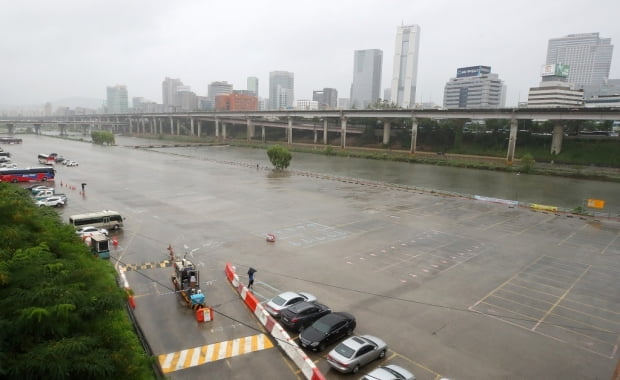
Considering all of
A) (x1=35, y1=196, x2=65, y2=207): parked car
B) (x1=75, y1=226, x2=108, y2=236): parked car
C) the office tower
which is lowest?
(x1=35, y1=196, x2=65, y2=207): parked car

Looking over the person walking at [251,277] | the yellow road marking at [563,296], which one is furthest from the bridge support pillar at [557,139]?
the person walking at [251,277]

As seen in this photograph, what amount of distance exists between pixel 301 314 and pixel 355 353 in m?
3.19

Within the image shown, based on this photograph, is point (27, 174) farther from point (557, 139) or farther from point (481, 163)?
point (557, 139)

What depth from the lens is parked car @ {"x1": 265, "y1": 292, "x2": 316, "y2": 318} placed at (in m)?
16.3

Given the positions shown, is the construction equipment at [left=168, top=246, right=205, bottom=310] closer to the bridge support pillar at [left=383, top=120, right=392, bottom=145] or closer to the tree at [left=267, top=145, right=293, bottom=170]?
the tree at [left=267, top=145, right=293, bottom=170]

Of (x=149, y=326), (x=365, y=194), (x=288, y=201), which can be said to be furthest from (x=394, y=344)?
(x=365, y=194)

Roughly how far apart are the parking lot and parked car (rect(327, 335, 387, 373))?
1.15ft

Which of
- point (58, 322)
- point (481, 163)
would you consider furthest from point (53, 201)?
point (481, 163)

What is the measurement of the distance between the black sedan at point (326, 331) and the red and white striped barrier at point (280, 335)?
488 millimetres

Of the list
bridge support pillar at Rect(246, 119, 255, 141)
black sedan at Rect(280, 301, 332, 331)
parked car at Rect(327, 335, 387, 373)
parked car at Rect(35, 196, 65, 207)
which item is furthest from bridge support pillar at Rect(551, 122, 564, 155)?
bridge support pillar at Rect(246, 119, 255, 141)

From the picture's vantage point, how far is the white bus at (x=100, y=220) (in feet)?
88.5

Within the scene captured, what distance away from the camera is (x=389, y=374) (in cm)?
1202

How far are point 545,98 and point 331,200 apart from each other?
162m

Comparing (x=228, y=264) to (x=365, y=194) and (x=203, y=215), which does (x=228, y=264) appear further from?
(x=365, y=194)
